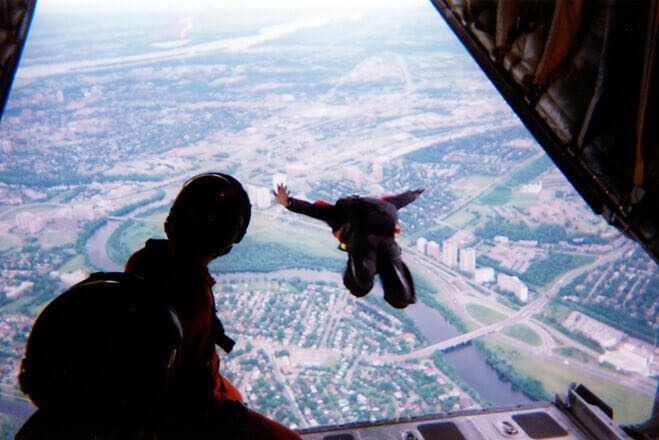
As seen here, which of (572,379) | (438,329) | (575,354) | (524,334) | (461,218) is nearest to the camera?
(572,379)

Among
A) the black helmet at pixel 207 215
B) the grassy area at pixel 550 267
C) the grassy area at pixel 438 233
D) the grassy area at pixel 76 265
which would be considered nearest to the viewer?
the black helmet at pixel 207 215

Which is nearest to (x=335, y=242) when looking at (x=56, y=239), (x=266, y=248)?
(x=266, y=248)

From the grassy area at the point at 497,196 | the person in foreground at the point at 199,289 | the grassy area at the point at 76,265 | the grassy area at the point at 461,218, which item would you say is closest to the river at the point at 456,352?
the grassy area at the point at 76,265

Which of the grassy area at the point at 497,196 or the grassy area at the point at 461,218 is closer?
the grassy area at the point at 461,218

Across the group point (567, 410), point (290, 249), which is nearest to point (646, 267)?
point (290, 249)

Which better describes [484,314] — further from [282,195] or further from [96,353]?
[96,353]

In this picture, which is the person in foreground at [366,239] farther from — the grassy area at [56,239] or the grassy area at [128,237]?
the grassy area at [56,239]
